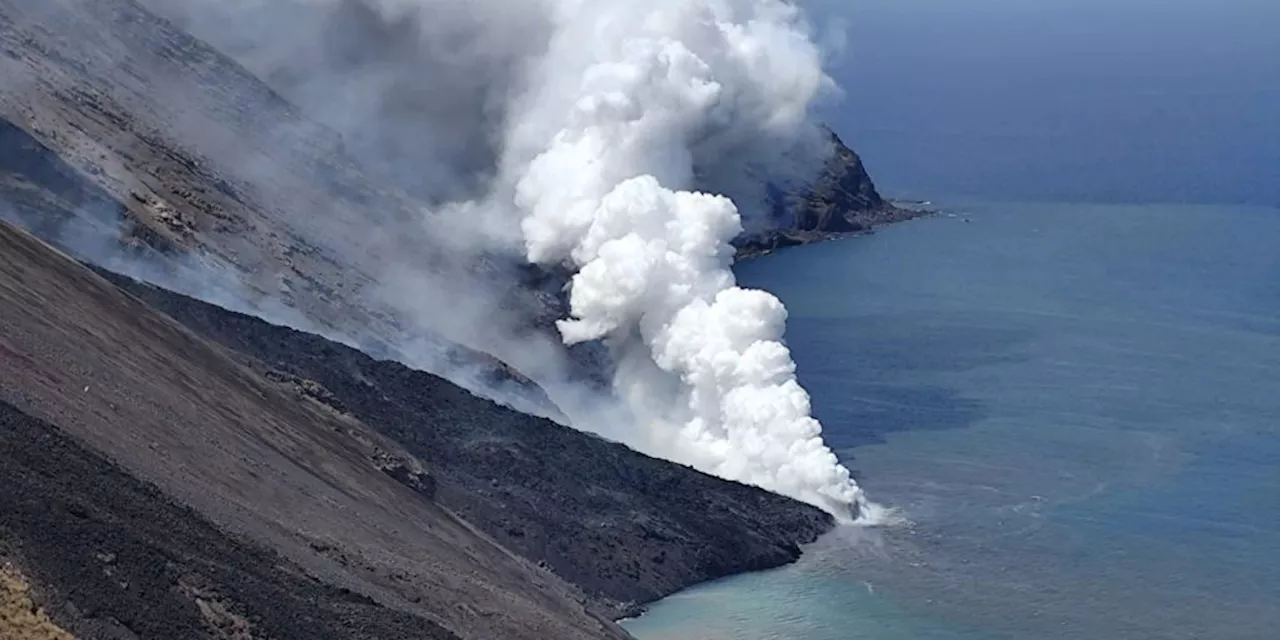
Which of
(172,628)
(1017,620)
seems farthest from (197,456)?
(1017,620)

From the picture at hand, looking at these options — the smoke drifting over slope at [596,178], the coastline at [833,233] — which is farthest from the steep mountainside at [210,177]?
the coastline at [833,233]

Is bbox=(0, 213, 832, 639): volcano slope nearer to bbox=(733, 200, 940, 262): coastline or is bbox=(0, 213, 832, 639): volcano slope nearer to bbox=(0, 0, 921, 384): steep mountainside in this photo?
bbox=(0, 0, 921, 384): steep mountainside

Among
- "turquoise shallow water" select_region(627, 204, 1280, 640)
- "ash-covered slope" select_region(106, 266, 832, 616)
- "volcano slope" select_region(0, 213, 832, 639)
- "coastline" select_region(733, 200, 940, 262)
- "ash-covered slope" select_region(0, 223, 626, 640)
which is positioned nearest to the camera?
"ash-covered slope" select_region(0, 223, 626, 640)

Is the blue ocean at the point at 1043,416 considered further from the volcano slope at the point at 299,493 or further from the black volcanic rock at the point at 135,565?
the black volcanic rock at the point at 135,565

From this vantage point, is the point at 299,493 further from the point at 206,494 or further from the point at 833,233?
the point at 833,233

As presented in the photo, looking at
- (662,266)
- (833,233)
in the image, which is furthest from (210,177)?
(833,233)

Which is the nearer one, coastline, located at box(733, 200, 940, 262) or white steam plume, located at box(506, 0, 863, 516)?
white steam plume, located at box(506, 0, 863, 516)

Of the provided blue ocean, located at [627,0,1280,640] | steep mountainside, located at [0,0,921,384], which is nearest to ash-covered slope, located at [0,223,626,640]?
blue ocean, located at [627,0,1280,640]

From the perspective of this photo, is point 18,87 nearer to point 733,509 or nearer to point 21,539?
point 733,509
